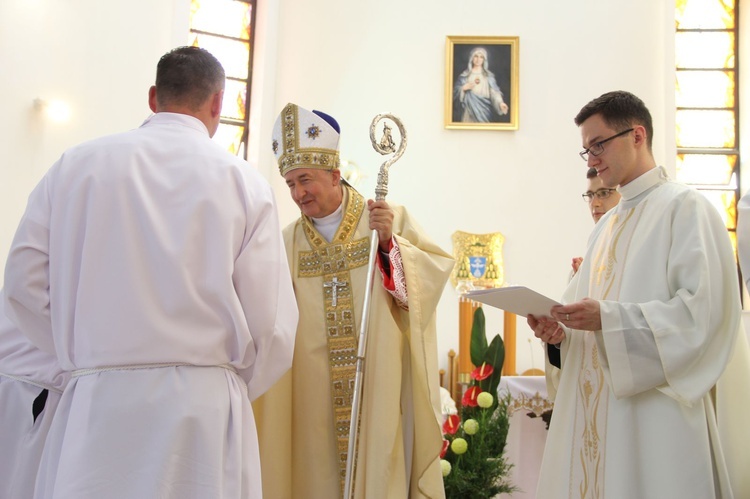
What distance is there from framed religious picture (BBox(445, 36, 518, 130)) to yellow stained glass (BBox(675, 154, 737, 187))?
2.20 meters

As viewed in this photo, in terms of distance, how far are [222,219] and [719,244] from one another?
1.80m

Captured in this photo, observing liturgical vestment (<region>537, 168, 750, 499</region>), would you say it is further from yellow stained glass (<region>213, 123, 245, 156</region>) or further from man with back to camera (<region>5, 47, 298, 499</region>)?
yellow stained glass (<region>213, 123, 245, 156</region>)

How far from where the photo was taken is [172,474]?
95.7 inches

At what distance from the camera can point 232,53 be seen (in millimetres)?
10164

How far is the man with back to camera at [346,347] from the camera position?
138 inches

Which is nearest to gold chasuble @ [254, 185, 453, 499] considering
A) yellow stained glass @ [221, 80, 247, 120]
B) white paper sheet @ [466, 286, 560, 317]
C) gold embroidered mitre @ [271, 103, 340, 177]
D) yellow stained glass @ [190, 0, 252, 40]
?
gold embroidered mitre @ [271, 103, 340, 177]

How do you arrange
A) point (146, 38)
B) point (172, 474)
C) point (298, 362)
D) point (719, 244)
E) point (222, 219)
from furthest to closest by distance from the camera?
point (146, 38) < point (298, 362) < point (719, 244) < point (222, 219) < point (172, 474)

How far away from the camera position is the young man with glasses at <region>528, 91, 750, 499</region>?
298cm

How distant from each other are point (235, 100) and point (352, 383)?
6.99m

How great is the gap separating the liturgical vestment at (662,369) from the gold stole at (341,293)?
93 cm

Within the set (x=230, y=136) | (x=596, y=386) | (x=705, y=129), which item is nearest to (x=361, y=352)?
(x=596, y=386)

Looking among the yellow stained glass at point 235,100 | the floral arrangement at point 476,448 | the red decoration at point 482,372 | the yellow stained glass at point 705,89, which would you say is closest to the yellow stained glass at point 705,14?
the yellow stained glass at point 705,89

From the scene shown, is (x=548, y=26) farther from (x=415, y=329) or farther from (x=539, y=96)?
(x=415, y=329)

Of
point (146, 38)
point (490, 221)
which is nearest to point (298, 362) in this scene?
point (146, 38)
